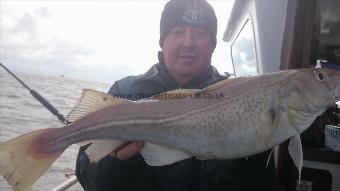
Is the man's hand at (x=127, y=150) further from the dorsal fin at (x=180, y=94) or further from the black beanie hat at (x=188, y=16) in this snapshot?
the black beanie hat at (x=188, y=16)

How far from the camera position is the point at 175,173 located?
3785 mm

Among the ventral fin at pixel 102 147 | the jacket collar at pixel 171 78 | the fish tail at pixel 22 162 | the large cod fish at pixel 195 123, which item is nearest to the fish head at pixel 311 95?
the large cod fish at pixel 195 123

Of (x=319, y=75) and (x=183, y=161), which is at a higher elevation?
(x=319, y=75)

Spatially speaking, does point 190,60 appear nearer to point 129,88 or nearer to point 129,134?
point 129,88

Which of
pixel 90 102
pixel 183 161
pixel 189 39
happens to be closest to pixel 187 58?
pixel 189 39

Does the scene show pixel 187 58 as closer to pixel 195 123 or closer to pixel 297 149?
pixel 195 123

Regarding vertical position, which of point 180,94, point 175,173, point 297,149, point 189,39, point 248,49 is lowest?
point 175,173

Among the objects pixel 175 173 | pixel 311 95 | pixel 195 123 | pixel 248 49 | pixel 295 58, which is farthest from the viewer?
pixel 248 49

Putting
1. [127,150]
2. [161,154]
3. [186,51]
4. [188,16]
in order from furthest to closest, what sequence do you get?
[188,16], [186,51], [127,150], [161,154]

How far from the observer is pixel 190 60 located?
→ 4090mm

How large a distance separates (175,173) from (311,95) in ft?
5.38

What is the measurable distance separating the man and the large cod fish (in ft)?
0.79

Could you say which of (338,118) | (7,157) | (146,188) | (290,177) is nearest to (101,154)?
(7,157)

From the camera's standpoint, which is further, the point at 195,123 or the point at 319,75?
the point at 195,123
